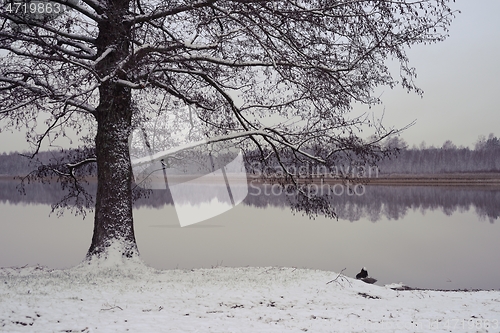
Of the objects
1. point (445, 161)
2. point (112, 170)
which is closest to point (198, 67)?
point (112, 170)

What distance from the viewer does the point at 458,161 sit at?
92.4 m

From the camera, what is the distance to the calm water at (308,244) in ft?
53.1

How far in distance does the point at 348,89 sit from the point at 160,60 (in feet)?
13.4

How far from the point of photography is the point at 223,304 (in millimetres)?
7180

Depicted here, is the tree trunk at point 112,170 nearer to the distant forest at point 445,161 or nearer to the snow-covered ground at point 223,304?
the snow-covered ground at point 223,304

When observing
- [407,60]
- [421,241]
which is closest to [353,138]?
[407,60]

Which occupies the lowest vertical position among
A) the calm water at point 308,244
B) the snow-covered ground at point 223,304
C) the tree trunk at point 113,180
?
the calm water at point 308,244

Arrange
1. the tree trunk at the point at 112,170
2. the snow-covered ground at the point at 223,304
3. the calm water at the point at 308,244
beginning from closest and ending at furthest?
the snow-covered ground at the point at 223,304, the tree trunk at the point at 112,170, the calm water at the point at 308,244

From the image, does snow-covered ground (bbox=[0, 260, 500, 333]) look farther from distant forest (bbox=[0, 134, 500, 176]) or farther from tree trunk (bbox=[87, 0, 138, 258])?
distant forest (bbox=[0, 134, 500, 176])

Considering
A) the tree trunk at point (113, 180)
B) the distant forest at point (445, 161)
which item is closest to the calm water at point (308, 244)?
the tree trunk at point (113, 180)

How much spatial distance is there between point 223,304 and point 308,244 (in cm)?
1380

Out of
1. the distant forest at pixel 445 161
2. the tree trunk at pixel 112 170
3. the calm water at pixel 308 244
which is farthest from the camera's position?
the distant forest at pixel 445 161

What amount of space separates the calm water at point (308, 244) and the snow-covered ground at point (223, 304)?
5879 millimetres

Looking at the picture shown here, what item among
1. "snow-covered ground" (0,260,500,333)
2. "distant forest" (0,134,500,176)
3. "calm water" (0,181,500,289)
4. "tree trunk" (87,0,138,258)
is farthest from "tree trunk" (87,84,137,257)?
"distant forest" (0,134,500,176)
